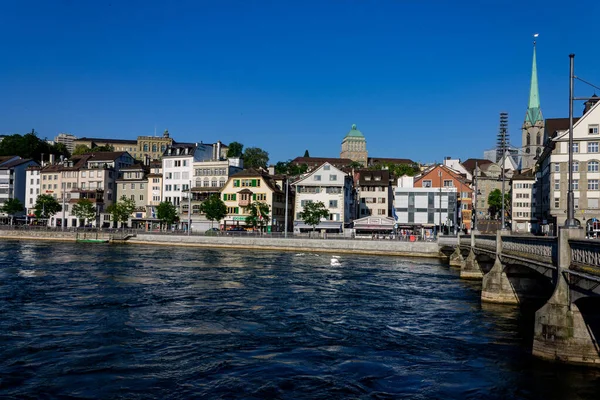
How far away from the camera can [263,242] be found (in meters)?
82.2

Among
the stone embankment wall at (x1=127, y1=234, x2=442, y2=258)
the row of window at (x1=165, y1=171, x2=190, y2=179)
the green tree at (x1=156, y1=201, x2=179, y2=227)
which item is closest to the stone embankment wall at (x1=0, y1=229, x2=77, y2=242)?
the stone embankment wall at (x1=127, y1=234, x2=442, y2=258)

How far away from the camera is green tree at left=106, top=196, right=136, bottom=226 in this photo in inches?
4382

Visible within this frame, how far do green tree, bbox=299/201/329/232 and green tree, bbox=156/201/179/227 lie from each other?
85.1 feet

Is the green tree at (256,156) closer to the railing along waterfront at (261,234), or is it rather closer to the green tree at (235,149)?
the green tree at (235,149)

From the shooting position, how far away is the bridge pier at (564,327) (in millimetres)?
17828

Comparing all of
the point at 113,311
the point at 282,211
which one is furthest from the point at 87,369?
the point at 282,211

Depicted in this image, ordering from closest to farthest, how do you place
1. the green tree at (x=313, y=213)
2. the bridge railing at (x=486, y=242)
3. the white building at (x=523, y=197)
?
the bridge railing at (x=486, y=242) < the green tree at (x=313, y=213) < the white building at (x=523, y=197)

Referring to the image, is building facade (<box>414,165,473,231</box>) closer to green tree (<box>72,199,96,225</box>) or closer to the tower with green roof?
green tree (<box>72,199,96,225</box>)

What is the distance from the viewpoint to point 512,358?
66.6 feet

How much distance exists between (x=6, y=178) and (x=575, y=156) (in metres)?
116

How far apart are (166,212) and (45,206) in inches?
1177

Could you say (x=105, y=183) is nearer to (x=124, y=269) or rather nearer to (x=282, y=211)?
(x=282, y=211)

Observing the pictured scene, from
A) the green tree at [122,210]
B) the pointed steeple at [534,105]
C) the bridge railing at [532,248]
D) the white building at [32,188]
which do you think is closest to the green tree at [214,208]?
the green tree at [122,210]

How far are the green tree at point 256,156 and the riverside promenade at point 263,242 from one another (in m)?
85.8
